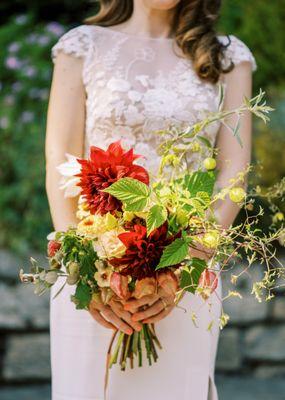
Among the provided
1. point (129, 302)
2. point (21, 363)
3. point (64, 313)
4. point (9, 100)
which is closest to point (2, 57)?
point (9, 100)

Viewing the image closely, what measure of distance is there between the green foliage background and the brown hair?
2379mm

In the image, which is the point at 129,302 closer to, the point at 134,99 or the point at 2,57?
the point at 134,99

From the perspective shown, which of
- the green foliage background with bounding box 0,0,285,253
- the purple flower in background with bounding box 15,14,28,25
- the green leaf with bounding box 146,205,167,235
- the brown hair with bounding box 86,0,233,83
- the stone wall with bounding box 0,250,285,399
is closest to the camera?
the green leaf with bounding box 146,205,167,235

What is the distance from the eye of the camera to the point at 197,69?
10.3ft

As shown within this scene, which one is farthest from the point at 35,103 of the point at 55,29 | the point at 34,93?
the point at 55,29

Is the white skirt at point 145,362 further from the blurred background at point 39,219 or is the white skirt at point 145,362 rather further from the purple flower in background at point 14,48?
the purple flower in background at point 14,48

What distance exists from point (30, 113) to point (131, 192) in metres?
3.66

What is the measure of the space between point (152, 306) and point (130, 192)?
47 centimetres

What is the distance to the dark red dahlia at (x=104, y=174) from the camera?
2408mm

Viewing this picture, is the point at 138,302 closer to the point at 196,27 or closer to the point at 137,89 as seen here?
the point at 137,89

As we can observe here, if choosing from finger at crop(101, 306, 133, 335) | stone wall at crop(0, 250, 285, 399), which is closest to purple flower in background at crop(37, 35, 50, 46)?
stone wall at crop(0, 250, 285, 399)

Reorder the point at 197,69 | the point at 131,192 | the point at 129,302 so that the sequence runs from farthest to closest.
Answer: the point at 197,69 → the point at 129,302 → the point at 131,192

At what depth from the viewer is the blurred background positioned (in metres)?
5.34

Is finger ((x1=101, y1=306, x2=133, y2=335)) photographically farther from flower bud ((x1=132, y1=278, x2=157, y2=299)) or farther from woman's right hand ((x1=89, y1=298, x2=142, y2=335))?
flower bud ((x1=132, y1=278, x2=157, y2=299))
